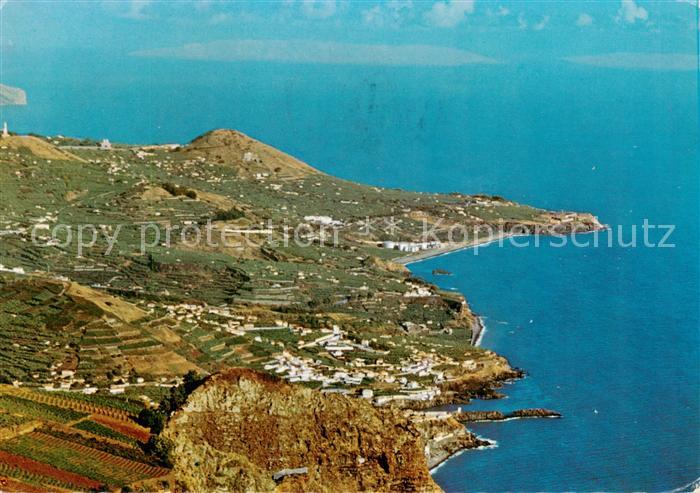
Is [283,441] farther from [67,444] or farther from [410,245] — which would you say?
[410,245]

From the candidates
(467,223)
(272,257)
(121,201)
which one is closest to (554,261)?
(467,223)

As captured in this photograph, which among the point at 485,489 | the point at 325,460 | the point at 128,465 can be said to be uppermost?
the point at 325,460

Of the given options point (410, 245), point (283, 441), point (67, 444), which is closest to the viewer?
point (283, 441)

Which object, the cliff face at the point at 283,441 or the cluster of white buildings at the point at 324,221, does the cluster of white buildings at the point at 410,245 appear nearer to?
the cluster of white buildings at the point at 324,221

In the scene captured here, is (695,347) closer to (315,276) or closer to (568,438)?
(568,438)

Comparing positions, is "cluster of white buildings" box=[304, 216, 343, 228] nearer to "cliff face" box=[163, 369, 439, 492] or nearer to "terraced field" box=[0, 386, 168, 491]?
"terraced field" box=[0, 386, 168, 491]

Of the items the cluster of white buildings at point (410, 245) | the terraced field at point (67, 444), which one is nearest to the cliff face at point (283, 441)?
the terraced field at point (67, 444)

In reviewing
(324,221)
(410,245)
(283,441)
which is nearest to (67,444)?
(283,441)

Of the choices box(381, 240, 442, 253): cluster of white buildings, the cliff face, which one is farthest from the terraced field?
box(381, 240, 442, 253): cluster of white buildings

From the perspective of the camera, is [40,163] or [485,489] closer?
[485,489]
